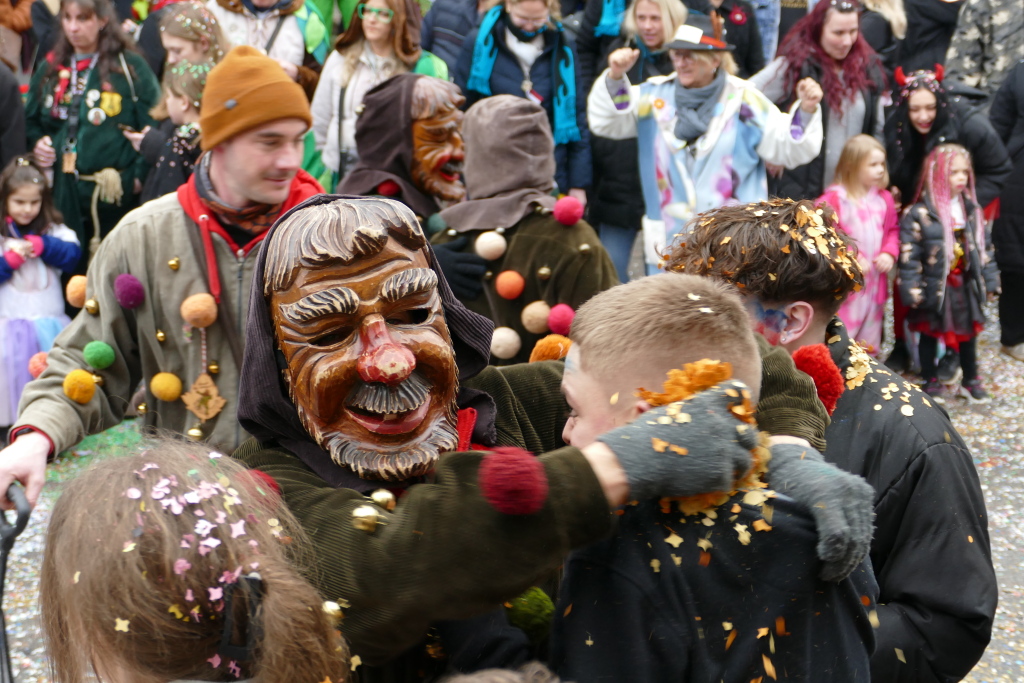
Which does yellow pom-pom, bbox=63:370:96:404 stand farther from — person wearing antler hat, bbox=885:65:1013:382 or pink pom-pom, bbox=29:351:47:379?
person wearing antler hat, bbox=885:65:1013:382

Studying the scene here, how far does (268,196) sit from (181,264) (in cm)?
35

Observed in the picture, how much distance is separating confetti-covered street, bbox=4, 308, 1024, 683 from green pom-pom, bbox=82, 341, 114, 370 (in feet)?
1.48

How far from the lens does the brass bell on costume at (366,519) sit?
5.42ft

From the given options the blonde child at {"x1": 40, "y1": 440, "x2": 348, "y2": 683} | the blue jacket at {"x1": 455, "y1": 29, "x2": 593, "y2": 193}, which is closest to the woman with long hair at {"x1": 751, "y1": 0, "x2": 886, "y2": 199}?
the blue jacket at {"x1": 455, "y1": 29, "x2": 593, "y2": 193}

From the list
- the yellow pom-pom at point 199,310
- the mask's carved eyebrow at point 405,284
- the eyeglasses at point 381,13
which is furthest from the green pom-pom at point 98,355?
the eyeglasses at point 381,13

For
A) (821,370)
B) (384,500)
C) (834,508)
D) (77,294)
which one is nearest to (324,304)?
(384,500)

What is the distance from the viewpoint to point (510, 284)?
12.9 ft

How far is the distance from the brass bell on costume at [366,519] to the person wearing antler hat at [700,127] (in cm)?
401

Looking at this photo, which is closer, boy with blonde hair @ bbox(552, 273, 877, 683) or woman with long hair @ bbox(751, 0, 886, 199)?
boy with blonde hair @ bbox(552, 273, 877, 683)

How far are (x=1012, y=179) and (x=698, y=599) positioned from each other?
671 centimetres

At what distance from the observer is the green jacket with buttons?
3941 mm

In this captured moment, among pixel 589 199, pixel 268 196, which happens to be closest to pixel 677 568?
pixel 268 196

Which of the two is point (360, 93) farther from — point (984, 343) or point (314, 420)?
point (984, 343)

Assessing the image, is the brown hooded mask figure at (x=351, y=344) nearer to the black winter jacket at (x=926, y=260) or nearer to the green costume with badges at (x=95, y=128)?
the green costume with badges at (x=95, y=128)
